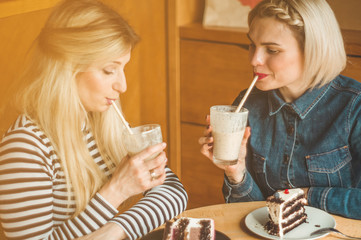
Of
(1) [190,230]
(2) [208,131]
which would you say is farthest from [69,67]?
(1) [190,230]

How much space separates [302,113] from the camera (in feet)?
5.67

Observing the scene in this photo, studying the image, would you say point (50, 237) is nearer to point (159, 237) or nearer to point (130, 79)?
point (159, 237)

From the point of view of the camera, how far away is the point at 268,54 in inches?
65.2

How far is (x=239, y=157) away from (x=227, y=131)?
20cm

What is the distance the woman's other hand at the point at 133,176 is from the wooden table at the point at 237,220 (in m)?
0.23

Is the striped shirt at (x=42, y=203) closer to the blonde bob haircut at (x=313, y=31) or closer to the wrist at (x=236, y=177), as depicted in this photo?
the wrist at (x=236, y=177)

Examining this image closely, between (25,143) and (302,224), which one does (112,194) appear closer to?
(25,143)

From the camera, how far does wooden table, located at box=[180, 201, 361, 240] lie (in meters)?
1.39

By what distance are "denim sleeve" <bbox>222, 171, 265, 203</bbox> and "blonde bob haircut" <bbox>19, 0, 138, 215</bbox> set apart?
21.1 inches

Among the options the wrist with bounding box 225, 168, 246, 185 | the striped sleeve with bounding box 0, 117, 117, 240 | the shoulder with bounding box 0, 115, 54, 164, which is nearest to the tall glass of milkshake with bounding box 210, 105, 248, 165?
the wrist with bounding box 225, 168, 246, 185

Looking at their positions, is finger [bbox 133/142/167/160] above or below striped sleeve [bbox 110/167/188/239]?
above

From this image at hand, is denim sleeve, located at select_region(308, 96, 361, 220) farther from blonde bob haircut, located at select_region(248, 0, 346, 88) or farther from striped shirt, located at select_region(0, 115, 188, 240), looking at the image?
striped shirt, located at select_region(0, 115, 188, 240)

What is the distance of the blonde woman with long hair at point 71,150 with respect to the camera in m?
1.33

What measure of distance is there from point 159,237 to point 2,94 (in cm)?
84
